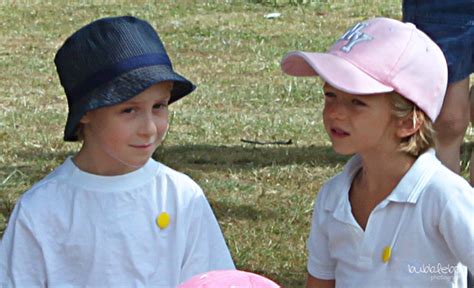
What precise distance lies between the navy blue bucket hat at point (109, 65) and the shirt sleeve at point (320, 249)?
0.60 m

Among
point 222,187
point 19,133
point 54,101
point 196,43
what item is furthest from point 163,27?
point 222,187

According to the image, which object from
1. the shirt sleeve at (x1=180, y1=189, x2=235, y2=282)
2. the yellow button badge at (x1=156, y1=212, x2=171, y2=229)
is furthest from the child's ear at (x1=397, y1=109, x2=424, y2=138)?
the yellow button badge at (x1=156, y1=212, x2=171, y2=229)

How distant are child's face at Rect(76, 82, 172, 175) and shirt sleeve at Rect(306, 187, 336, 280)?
573 mm

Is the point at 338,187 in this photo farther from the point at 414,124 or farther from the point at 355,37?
the point at 355,37

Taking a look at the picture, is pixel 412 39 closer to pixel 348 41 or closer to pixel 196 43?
pixel 348 41

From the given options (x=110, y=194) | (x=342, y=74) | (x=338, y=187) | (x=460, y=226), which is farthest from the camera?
(x=338, y=187)

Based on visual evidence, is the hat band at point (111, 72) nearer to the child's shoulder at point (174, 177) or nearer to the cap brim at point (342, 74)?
the child's shoulder at point (174, 177)

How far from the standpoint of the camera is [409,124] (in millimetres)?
3719

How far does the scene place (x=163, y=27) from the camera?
11000mm

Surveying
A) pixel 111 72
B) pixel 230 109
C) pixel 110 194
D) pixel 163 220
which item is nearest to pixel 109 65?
pixel 111 72

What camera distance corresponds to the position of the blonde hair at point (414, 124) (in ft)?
12.1

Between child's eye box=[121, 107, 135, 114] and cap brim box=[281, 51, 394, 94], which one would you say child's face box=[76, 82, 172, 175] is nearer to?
child's eye box=[121, 107, 135, 114]

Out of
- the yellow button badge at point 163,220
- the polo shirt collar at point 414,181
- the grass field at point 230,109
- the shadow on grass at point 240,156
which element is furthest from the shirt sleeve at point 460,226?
the shadow on grass at point 240,156

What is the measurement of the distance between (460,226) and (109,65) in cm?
116
